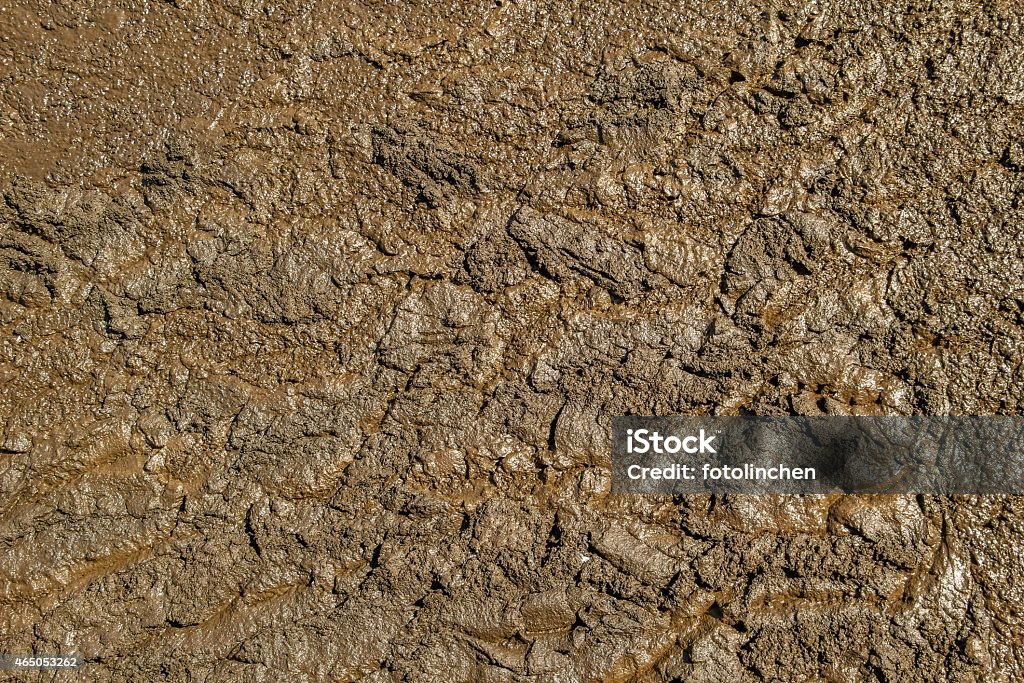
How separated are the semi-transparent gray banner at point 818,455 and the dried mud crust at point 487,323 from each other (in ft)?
0.11

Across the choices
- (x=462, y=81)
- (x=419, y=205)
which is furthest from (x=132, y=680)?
(x=462, y=81)

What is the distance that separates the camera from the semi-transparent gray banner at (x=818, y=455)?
1.39 metres

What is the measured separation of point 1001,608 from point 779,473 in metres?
0.46

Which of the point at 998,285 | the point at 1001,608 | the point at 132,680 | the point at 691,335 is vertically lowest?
the point at 132,680

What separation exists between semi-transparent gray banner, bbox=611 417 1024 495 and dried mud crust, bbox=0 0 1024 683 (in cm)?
3

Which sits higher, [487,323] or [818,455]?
[487,323]

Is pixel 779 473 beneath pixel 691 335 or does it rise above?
beneath

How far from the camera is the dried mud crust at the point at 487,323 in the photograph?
140cm

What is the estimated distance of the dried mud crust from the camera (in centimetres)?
140

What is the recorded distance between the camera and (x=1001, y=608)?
4.44 ft

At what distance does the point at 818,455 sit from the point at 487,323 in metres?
0.69

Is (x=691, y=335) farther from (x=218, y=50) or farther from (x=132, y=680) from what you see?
(x=132, y=680)

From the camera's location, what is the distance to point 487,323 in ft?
4.85

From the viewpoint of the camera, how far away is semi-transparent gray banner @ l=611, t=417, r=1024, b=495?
1.39 metres
